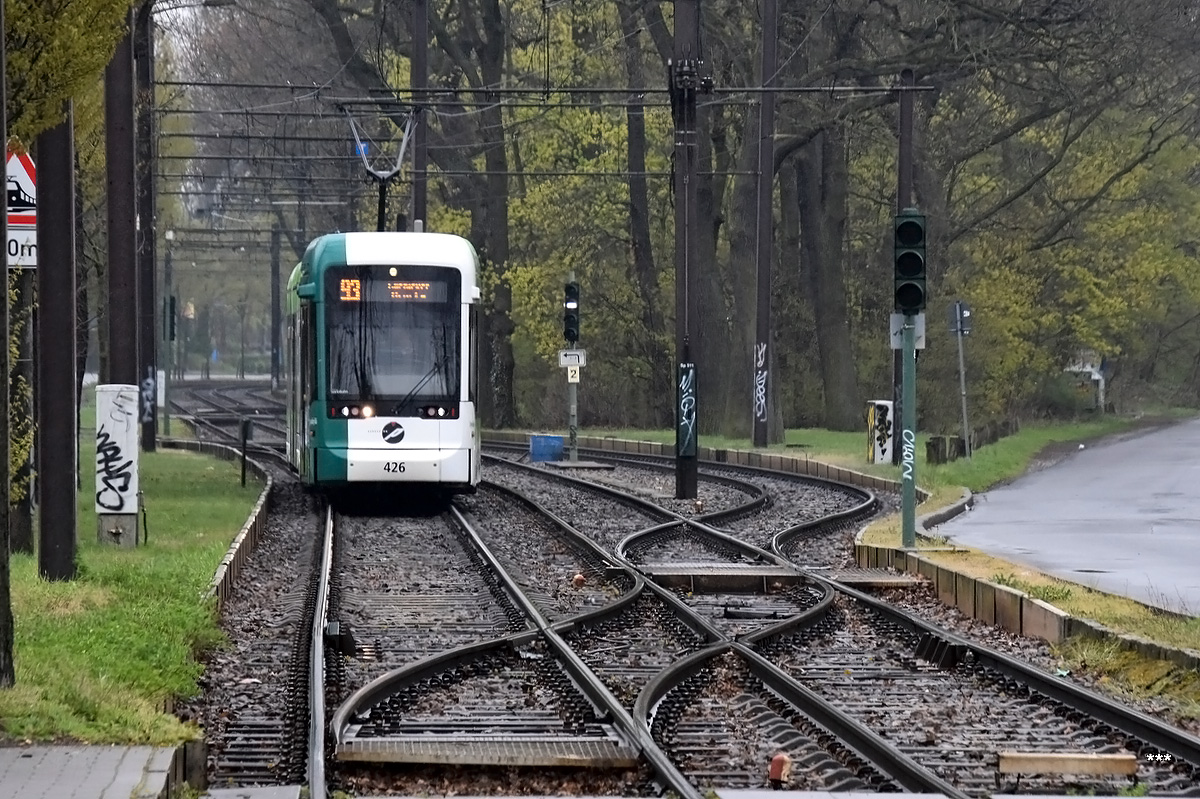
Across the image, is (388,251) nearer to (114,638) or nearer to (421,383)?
(421,383)

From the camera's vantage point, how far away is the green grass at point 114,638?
331 inches

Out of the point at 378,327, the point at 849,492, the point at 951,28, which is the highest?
the point at 951,28

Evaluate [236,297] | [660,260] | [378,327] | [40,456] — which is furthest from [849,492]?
[236,297]

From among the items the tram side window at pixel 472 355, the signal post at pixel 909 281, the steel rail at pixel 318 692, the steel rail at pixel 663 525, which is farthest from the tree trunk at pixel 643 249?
the steel rail at pixel 318 692

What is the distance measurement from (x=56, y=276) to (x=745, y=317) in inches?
1153

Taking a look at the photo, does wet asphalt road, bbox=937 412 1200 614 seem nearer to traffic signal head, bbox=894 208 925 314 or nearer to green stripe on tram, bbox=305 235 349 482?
traffic signal head, bbox=894 208 925 314

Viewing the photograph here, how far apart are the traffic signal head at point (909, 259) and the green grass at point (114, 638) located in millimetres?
6786

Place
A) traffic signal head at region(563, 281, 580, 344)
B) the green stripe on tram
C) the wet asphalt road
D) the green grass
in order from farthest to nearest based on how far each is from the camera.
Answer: traffic signal head at region(563, 281, 580, 344) < the green stripe on tram < the wet asphalt road < the green grass

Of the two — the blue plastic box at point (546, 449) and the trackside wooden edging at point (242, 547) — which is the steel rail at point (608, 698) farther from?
the blue plastic box at point (546, 449)

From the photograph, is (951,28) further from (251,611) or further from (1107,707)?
(1107,707)

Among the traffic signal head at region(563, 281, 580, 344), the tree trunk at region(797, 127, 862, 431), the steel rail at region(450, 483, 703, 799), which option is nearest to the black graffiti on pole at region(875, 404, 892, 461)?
the traffic signal head at region(563, 281, 580, 344)

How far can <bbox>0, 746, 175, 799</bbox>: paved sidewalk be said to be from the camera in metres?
7.05

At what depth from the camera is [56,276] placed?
1362 centimetres

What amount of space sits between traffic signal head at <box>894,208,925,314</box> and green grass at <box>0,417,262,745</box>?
22.3 feet
